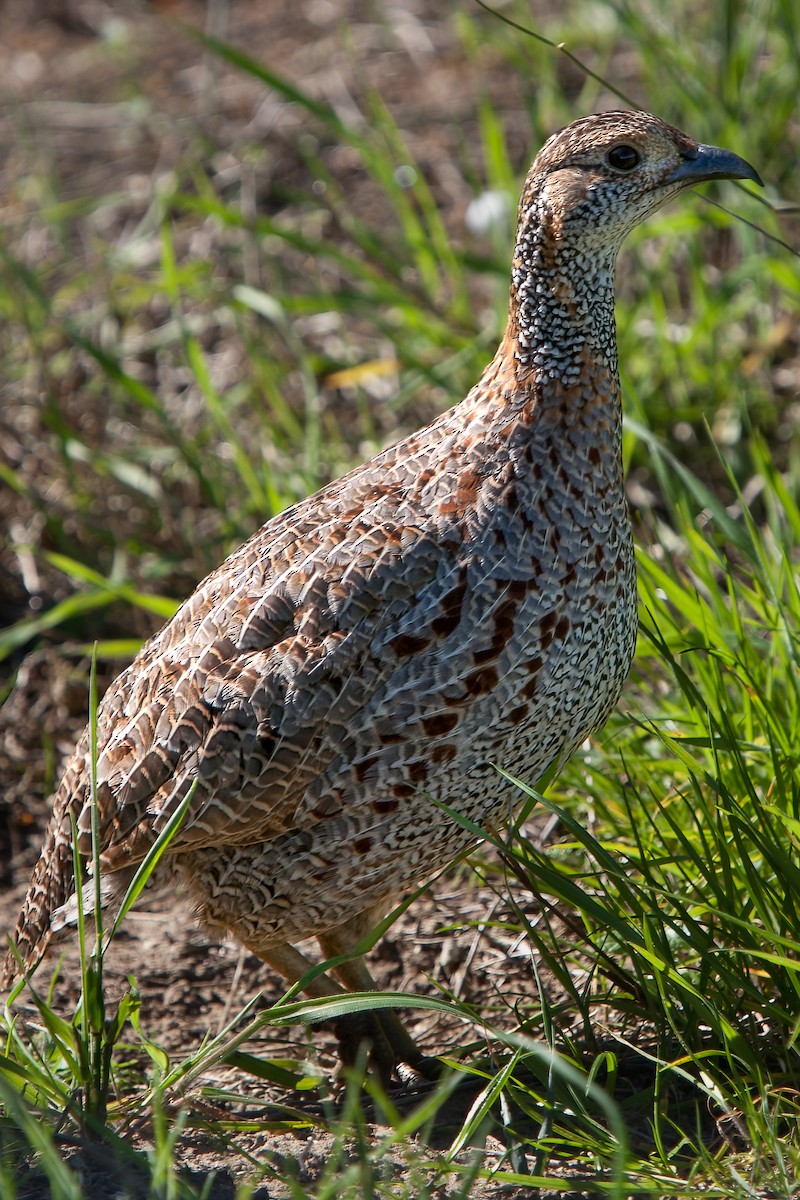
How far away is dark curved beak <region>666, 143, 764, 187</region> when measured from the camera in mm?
3154

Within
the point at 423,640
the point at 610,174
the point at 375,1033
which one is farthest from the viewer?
the point at 375,1033

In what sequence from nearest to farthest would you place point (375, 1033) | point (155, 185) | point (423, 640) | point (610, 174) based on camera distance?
point (423, 640), point (610, 174), point (375, 1033), point (155, 185)

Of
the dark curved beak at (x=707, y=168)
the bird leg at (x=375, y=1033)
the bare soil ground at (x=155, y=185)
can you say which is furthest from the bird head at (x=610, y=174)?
the bird leg at (x=375, y=1033)

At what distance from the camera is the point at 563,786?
3.74m

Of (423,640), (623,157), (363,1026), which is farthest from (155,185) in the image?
(363,1026)

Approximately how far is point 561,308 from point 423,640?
0.80m

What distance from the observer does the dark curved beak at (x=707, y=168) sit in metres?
3.15

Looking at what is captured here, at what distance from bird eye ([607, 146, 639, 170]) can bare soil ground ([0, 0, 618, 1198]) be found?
1.67 meters

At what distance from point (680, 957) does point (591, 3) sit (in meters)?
4.81

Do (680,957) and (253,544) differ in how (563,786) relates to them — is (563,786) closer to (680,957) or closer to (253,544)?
(680,957)

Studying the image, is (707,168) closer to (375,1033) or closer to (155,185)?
(375,1033)

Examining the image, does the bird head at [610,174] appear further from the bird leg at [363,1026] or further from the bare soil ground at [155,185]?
the bird leg at [363,1026]

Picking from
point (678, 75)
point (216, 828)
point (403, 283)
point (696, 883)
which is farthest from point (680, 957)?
point (678, 75)

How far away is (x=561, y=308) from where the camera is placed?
10.2ft
